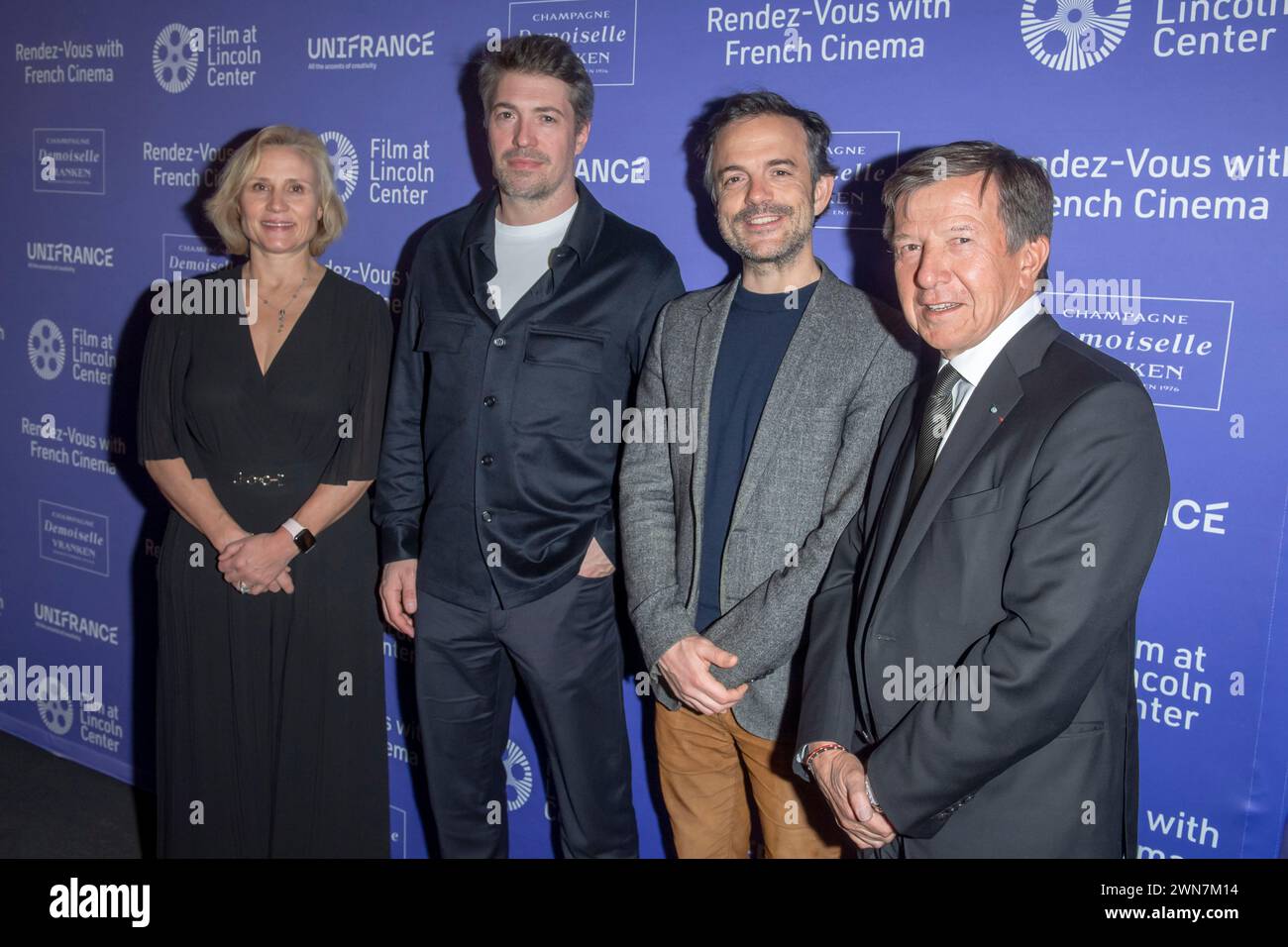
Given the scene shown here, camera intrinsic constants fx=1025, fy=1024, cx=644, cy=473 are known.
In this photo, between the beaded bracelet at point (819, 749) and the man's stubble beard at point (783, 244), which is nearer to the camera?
the beaded bracelet at point (819, 749)

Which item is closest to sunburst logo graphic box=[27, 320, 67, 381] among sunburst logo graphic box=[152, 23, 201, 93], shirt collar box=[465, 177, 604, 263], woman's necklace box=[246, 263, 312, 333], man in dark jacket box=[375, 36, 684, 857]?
sunburst logo graphic box=[152, 23, 201, 93]

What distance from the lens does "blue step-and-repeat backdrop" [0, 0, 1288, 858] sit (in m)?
2.47

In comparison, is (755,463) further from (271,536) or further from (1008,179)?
(271,536)

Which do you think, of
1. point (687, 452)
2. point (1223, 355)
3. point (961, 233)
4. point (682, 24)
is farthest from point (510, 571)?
point (1223, 355)

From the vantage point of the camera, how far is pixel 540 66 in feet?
9.15

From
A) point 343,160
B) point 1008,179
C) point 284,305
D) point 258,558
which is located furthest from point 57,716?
point 1008,179

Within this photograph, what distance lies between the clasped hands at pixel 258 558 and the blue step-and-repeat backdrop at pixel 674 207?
0.90 metres

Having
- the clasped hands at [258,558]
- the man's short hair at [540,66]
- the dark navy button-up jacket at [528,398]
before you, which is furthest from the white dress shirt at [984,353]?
the clasped hands at [258,558]

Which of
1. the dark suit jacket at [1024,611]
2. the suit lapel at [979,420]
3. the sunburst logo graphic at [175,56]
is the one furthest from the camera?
the sunburst logo graphic at [175,56]

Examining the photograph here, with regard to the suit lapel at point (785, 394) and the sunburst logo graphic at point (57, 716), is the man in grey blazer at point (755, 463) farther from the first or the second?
the sunburst logo graphic at point (57, 716)

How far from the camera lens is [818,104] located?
2.88 meters

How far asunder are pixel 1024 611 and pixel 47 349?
4.33 meters

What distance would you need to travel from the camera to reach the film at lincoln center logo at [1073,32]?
2500 millimetres
